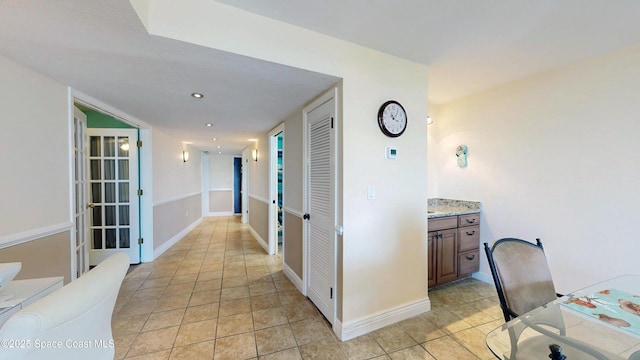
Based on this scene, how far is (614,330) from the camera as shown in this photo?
1.05 m

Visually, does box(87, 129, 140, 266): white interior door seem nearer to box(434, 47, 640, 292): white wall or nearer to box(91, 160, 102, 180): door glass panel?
box(91, 160, 102, 180): door glass panel

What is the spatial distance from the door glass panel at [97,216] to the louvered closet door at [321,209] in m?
3.34

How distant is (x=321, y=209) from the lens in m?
2.30

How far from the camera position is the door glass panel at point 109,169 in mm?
3580

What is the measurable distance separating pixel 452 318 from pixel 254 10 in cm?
296

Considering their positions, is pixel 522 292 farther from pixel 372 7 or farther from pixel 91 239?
→ pixel 91 239

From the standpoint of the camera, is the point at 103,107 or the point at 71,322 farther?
the point at 103,107

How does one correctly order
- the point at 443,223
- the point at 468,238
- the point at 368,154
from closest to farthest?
the point at 368,154
the point at 443,223
the point at 468,238

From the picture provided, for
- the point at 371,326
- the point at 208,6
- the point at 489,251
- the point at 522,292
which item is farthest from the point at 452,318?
the point at 208,6

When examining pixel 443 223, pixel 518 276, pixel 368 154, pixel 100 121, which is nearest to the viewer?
pixel 518 276

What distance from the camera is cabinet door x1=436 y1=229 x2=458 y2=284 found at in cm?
267

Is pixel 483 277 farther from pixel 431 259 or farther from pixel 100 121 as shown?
pixel 100 121

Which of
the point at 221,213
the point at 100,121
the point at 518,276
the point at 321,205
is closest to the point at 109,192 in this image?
the point at 100,121

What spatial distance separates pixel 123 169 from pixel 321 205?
3.32 meters
